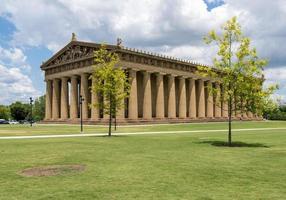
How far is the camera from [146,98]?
84625mm

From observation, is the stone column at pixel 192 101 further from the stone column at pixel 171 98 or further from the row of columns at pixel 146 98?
the stone column at pixel 171 98

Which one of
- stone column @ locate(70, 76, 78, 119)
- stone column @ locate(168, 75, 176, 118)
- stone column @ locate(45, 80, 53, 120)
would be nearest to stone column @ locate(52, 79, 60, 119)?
stone column @ locate(45, 80, 53, 120)

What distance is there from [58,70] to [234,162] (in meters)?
85.2

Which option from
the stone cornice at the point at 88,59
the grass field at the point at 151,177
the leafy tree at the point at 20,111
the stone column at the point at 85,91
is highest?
the stone cornice at the point at 88,59

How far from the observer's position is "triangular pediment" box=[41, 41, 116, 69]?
3341 inches

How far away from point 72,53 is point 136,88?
19.4 m

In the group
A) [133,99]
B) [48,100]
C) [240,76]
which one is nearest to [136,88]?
[133,99]

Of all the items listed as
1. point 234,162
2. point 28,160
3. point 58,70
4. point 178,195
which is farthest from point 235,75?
point 58,70

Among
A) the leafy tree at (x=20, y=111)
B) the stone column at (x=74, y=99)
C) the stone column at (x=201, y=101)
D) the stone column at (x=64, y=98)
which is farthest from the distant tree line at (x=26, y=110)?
the stone column at (x=201, y=101)

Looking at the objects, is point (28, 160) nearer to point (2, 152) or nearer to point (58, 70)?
point (2, 152)

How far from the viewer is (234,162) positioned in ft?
56.1

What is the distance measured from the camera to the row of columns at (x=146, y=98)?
82.8m

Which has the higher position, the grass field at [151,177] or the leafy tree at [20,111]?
the leafy tree at [20,111]

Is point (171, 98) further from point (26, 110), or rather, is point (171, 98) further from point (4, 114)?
point (4, 114)
